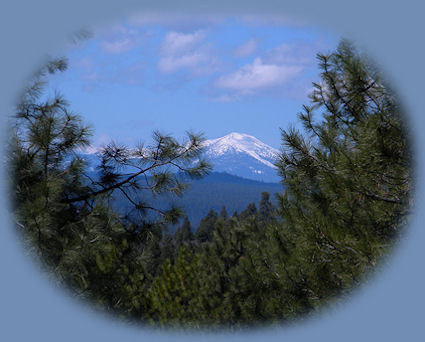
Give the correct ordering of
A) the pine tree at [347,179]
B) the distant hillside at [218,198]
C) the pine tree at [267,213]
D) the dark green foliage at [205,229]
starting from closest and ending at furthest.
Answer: the pine tree at [347,179] < the pine tree at [267,213] < the dark green foliage at [205,229] < the distant hillside at [218,198]

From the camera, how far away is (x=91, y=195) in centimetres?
401

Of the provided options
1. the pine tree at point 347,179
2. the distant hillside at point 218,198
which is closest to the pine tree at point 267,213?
the pine tree at point 347,179

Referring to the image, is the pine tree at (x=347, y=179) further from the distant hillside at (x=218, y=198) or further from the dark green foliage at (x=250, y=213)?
the distant hillside at (x=218, y=198)

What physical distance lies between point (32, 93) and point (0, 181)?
913 millimetres

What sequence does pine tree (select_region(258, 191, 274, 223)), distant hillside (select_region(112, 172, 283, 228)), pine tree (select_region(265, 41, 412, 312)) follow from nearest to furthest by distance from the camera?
1. pine tree (select_region(265, 41, 412, 312))
2. pine tree (select_region(258, 191, 274, 223))
3. distant hillside (select_region(112, 172, 283, 228))

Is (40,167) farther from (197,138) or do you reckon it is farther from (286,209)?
(286,209)

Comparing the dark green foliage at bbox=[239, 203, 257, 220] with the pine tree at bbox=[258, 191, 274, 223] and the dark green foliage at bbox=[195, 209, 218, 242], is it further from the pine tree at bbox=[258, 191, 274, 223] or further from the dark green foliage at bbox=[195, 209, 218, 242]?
the dark green foliage at bbox=[195, 209, 218, 242]

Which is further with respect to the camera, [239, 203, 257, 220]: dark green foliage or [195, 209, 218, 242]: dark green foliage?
[195, 209, 218, 242]: dark green foliage

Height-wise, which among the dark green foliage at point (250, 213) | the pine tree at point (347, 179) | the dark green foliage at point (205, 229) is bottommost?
the dark green foliage at point (205, 229)

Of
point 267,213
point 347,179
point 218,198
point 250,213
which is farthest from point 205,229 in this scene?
point 218,198

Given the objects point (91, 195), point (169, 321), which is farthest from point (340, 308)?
point (169, 321)

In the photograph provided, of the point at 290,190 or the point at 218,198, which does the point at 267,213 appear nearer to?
the point at 290,190

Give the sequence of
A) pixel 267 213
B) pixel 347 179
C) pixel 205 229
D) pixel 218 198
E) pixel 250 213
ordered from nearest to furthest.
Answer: pixel 347 179 < pixel 267 213 < pixel 250 213 < pixel 205 229 < pixel 218 198

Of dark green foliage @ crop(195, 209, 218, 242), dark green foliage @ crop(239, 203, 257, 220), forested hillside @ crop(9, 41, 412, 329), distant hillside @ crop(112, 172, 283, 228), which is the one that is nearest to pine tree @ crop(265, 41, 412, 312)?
forested hillside @ crop(9, 41, 412, 329)
